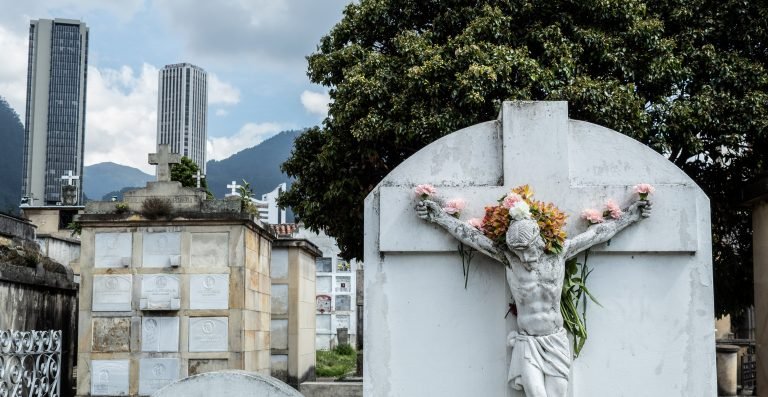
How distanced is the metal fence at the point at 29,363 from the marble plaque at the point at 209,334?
82.3 inches

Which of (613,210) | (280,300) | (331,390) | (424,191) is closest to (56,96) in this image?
(280,300)

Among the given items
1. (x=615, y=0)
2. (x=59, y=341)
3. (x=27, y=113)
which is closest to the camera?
(x=59, y=341)

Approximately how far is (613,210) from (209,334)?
7.38 meters

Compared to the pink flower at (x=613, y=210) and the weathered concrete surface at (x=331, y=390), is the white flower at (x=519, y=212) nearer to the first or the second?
the pink flower at (x=613, y=210)

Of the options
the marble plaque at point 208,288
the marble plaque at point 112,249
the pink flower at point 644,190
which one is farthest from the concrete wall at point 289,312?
the pink flower at point 644,190

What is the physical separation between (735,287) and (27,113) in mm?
145498

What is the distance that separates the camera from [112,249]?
12.4m

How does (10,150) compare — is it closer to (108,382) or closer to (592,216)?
(108,382)

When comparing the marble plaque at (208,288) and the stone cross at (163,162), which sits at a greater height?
the stone cross at (163,162)

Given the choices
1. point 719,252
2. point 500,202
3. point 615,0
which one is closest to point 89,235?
point 500,202

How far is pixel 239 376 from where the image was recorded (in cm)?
619

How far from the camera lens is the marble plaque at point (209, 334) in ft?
39.7

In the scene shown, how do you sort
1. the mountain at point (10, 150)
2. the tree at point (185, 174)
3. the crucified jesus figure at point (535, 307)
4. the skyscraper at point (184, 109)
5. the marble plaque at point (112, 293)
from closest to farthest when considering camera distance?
the crucified jesus figure at point (535, 307) < the marble plaque at point (112, 293) < the tree at point (185, 174) < the mountain at point (10, 150) < the skyscraper at point (184, 109)

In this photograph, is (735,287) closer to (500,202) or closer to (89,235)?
(500,202)
